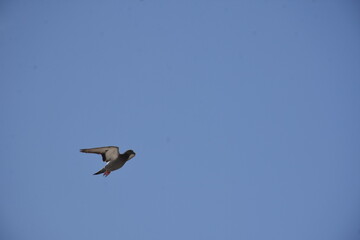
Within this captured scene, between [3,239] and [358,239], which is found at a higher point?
[3,239]

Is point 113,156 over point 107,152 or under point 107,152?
under

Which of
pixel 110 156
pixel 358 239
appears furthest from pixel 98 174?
pixel 358 239

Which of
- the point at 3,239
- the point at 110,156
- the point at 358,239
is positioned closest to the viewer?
the point at 110,156

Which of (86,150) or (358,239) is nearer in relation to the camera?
(86,150)

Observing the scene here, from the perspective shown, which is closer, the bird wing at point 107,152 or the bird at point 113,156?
the bird wing at point 107,152

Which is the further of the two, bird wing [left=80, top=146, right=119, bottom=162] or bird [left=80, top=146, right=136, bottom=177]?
bird [left=80, top=146, right=136, bottom=177]

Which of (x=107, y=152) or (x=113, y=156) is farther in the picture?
(x=113, y=156)

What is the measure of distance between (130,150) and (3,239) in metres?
52.6

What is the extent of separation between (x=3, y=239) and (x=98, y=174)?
50.4 metres

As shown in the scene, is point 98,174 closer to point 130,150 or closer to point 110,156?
point 110,156

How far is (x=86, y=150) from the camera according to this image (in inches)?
617

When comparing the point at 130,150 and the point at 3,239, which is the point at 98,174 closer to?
the point at 130,150

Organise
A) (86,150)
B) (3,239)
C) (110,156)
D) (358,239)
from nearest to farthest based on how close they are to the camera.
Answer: (86,150)
(110,156)
(358,239)
(3,239)

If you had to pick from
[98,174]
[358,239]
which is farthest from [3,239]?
[358,239]
